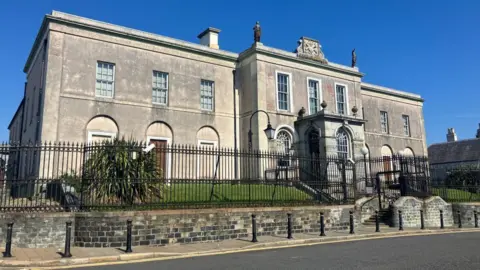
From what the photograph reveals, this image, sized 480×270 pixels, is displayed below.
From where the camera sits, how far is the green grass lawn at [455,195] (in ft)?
75.5

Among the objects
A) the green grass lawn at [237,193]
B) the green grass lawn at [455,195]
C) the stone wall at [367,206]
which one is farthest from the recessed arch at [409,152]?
the green grass lawn at [237,193]

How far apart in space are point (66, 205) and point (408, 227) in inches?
593

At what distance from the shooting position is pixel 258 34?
24.8 metres

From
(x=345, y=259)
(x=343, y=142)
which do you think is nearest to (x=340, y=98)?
(x=343, y=142)

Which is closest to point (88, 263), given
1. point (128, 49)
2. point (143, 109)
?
point (143, 109)

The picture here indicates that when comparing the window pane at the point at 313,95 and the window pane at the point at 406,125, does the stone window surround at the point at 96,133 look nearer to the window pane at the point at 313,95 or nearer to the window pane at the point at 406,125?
the window pane at the point at 313,95

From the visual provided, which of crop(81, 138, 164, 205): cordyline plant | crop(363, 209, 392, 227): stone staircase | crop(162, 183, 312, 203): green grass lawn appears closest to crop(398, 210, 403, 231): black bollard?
crop(363, 209, 392, 227): stone staircase

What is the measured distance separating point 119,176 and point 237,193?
4.76 meters

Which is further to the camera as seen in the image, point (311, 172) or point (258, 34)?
point (258, 34)

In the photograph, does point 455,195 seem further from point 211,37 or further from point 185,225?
point 185,225

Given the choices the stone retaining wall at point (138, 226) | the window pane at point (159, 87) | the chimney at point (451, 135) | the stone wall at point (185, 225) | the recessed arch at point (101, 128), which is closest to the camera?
the stone retaining wall at point (138, 226)

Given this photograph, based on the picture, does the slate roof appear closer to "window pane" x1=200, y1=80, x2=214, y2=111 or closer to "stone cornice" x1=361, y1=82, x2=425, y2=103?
"stone cornice" x1=361, y1=82, x2=425, y2=103

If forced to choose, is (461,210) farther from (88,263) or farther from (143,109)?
(88,263)

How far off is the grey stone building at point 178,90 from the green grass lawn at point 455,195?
5.23 metres
